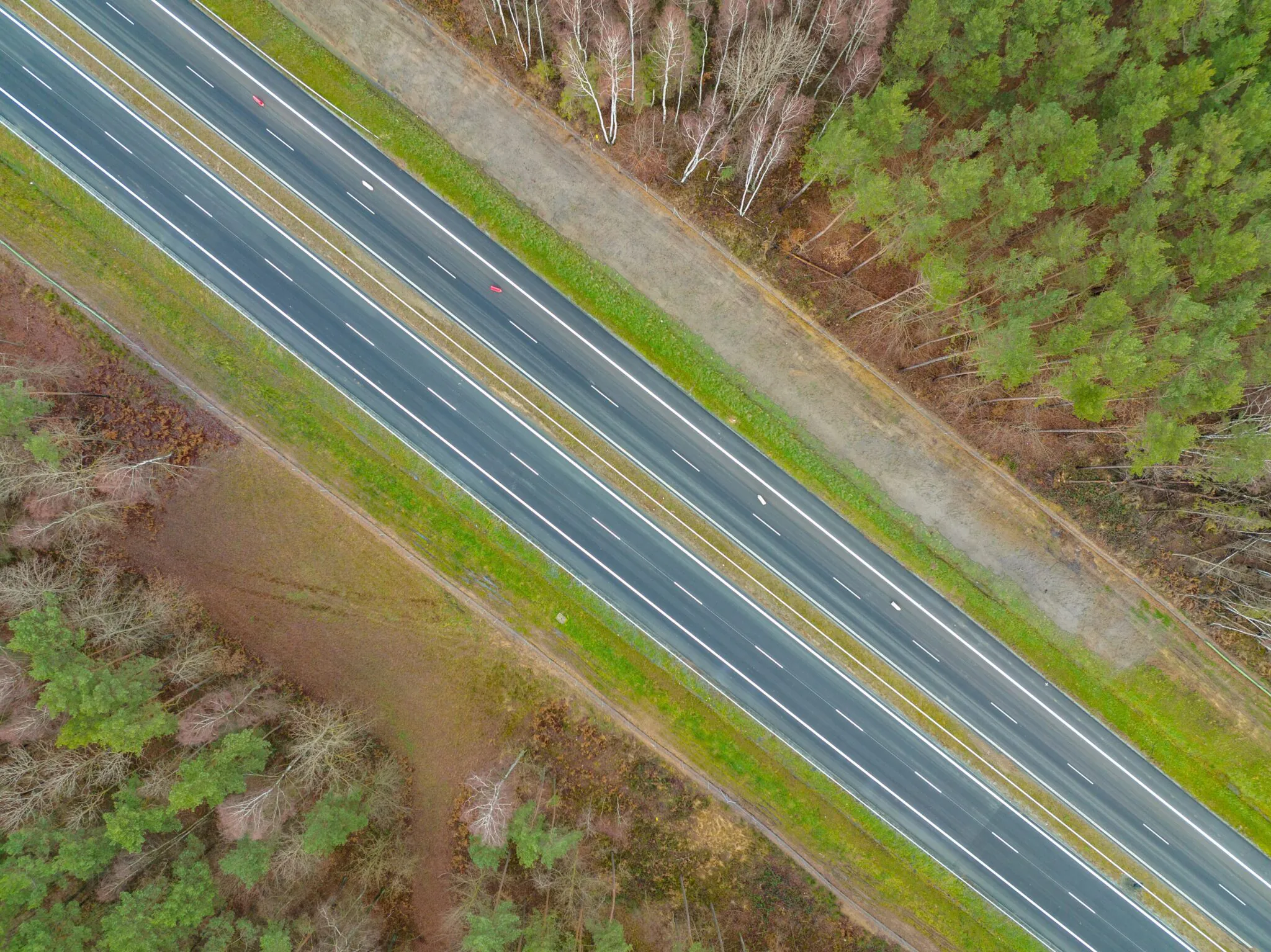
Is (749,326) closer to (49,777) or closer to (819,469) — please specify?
(819,469)

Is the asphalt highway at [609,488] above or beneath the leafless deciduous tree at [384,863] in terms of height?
above

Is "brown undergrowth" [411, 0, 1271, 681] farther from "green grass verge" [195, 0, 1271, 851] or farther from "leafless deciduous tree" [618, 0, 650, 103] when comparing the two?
"green grass verge" [195, 0, 1271, 851]

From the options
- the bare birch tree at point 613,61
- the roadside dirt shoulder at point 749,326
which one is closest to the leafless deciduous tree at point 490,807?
the roadside dirt shoulder at point 749,326

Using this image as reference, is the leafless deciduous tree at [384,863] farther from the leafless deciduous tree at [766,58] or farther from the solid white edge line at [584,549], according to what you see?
the leafless deciduous tree at [766,58]

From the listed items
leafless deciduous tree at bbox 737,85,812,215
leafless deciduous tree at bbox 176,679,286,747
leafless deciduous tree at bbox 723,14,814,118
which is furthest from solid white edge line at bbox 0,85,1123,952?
leafless deciduous tree at bbox 723,14,814,118

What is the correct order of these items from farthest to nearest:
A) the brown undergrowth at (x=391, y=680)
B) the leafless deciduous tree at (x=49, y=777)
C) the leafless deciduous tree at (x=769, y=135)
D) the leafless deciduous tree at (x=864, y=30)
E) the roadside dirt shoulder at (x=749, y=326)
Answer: the roadside dirt shoulder at (x=749, y=326), the brown undergrowth at (x=391, y=680), the leafless deciduous tree at (x=769, y=135), the leafless deciduous tree at (x=864, y=30), the leafless deciduous tree at (x=49, y=777)

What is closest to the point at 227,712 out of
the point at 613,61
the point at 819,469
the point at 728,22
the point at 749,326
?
the point at 819,469
